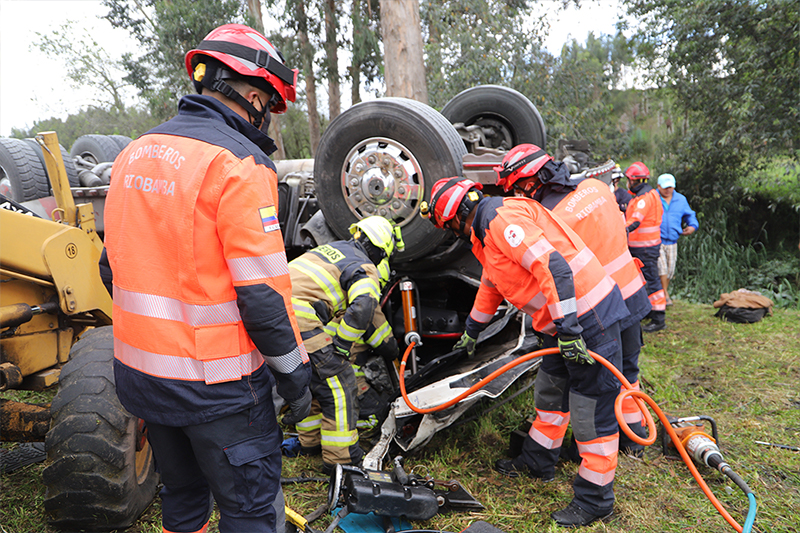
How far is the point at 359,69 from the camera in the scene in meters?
12.2

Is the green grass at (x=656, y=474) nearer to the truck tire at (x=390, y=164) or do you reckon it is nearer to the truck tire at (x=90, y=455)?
the truck tire at (x=90, y=455)

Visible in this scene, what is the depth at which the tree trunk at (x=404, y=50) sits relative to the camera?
19.3 ft

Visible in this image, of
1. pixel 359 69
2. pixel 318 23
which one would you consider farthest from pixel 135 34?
pixel 359 69

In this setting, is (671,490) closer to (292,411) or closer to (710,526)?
(710,526)

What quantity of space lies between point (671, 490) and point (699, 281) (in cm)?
668

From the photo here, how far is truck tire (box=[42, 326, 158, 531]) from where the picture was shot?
2.35m

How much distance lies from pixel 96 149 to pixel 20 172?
1.81 m

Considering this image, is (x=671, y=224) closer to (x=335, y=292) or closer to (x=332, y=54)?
(x=335, y=292)

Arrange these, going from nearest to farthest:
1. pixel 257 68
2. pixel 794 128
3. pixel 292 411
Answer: pixel 257 68 → pixel 292 411 → pixel 794 128

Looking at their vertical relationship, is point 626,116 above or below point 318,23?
below

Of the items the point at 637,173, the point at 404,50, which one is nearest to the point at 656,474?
the point at 637,173

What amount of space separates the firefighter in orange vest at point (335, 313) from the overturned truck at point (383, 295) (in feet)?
0.85

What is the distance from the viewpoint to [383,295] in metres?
3.98

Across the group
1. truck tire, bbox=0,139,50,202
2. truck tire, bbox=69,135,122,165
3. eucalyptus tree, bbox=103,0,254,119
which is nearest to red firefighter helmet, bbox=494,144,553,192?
truck tire, bbox=0,139,50,202
